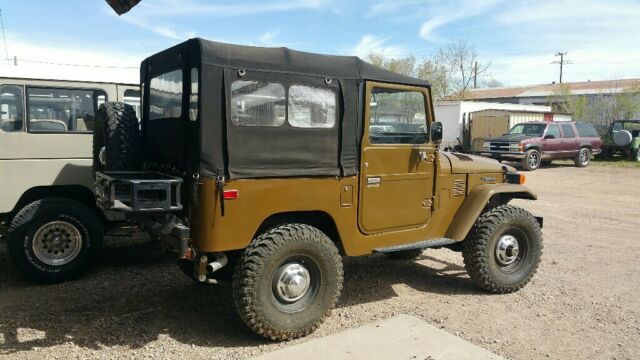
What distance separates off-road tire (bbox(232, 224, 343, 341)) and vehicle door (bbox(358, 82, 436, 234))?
527mm

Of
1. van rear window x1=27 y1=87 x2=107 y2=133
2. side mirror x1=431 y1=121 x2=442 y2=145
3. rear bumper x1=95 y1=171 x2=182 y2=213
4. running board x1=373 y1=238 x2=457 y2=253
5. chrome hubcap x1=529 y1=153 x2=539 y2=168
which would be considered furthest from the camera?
chrome hubcap x1=529 y1=153 x2=539 y2=168

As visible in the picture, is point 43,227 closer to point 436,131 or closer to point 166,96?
point 166,96

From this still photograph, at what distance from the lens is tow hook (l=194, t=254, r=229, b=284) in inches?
153

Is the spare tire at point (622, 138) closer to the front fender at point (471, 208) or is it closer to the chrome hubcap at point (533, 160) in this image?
the chrome hubcap at point (533, 160)

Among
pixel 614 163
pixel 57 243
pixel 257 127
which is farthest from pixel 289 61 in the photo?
pixel 614 163

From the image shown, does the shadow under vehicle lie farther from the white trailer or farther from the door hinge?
the white trailer

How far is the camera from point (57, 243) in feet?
18.1

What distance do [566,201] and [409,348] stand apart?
31.7 feet

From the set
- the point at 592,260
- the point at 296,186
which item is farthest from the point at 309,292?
the point at 592,260

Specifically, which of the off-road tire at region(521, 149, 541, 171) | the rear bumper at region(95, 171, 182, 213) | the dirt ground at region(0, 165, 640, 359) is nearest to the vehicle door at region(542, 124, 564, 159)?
the off-road tire at region(521, 149, 541, 171)

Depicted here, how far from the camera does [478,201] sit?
17.1ft

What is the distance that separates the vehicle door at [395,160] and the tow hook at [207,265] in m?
1.22

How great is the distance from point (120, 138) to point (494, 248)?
12.3ft

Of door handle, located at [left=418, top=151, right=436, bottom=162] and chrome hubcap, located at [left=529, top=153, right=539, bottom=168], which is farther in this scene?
chrome hubcap, located at [left=529, top=153, right=539, bottom=168]
